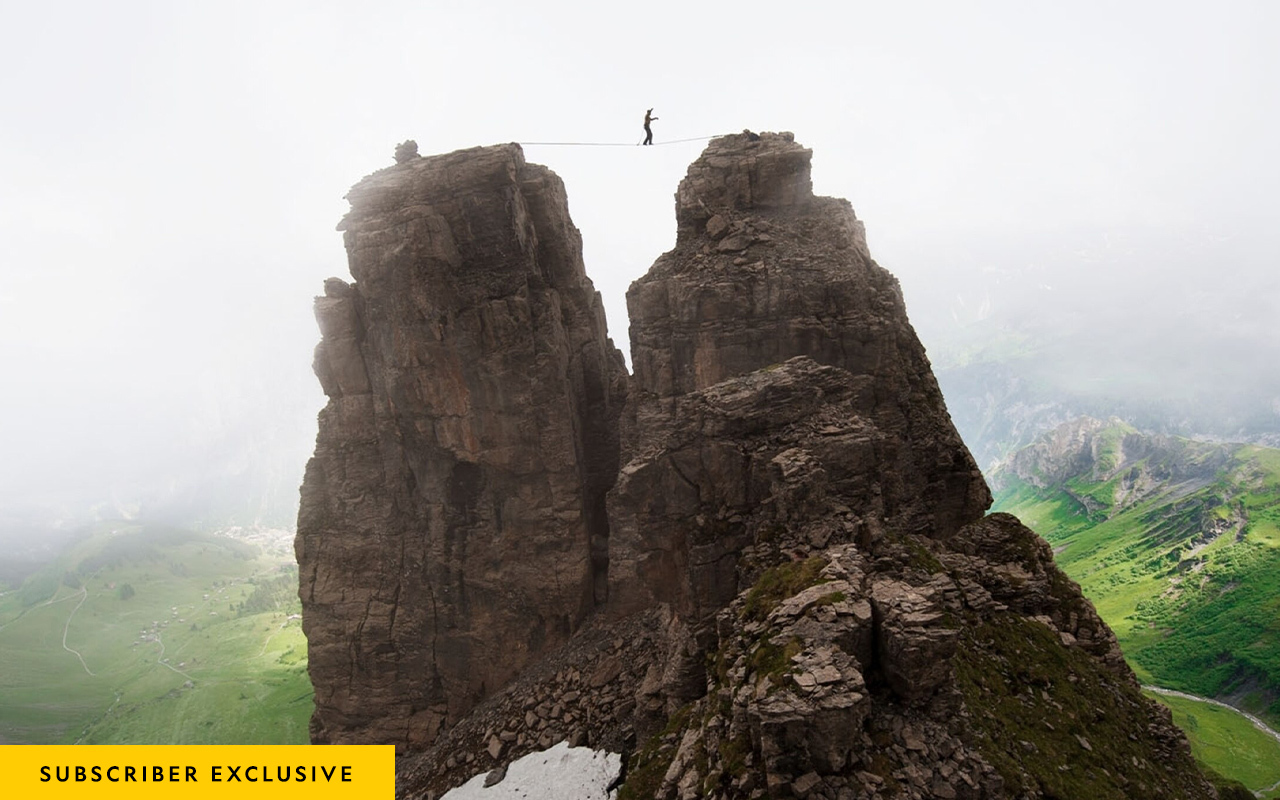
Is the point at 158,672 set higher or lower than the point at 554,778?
lower

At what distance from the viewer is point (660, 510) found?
3322 centimetres

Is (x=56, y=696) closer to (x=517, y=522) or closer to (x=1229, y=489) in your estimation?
(x=517, y=522)

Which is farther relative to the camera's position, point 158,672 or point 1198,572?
point 158,672

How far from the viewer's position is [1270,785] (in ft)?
242

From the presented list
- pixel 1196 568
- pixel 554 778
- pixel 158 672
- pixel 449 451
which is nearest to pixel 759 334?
pixel 449 451

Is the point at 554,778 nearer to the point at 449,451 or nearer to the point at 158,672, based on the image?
the point at 449,451

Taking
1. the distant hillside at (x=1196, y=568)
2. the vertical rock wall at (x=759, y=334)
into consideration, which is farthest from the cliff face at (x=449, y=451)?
the distant hillside at (x=1196, y=568)

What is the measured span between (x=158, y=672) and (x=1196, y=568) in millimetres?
215728

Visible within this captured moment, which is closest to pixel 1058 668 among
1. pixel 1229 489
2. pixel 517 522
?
pixel 517 522

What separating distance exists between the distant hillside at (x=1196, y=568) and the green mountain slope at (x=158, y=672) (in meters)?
137

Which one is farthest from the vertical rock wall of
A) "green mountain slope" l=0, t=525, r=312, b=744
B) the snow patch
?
"green mountain slope" l=0, t=525, r=312, b=744

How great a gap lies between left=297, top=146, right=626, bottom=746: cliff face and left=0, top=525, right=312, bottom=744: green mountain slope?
61838mm

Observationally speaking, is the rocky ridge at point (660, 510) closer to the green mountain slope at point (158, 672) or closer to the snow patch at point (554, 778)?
the snow patch at point (554, 778)

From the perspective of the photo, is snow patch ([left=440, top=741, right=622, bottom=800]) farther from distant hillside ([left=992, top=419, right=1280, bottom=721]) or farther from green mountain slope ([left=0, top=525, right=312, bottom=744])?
distant hillside ([left=992, top=419, right=1280, bottom=721])
